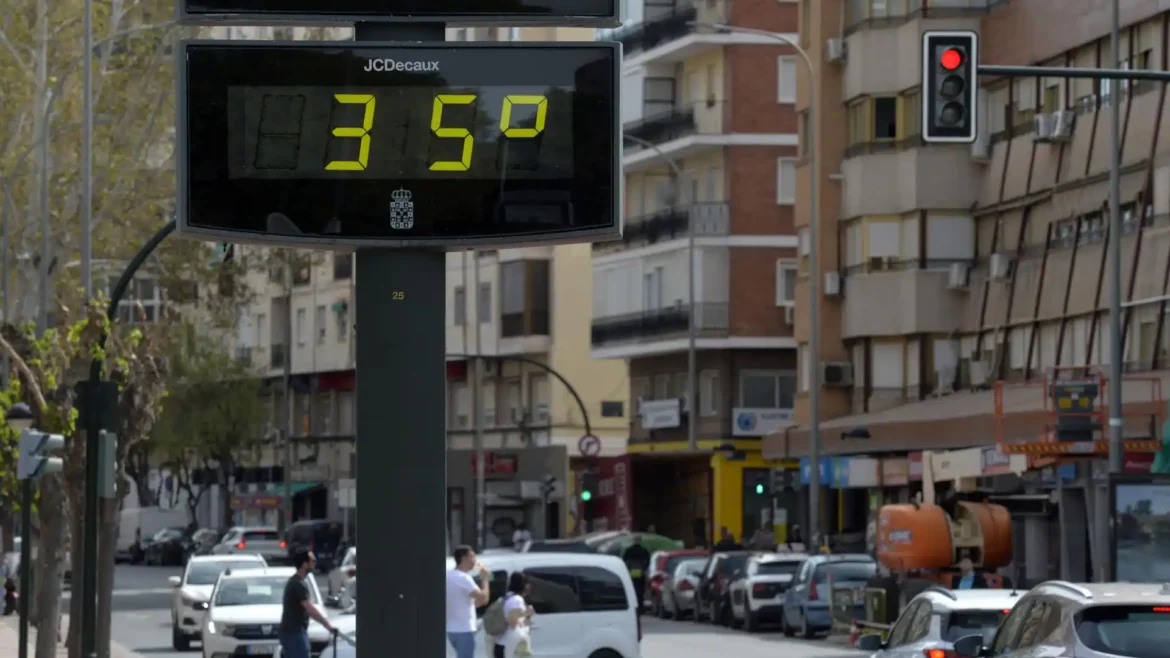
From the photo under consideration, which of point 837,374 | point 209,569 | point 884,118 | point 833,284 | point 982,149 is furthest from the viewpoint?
point 833,284

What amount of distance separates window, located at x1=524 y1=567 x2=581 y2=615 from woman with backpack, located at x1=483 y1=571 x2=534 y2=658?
50.3 inches

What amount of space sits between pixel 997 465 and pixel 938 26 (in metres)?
18.0

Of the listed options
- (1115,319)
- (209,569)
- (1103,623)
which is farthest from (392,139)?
(209,569)

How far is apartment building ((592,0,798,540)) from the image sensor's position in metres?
64.9

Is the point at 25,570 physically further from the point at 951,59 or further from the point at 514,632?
the point at 951,59

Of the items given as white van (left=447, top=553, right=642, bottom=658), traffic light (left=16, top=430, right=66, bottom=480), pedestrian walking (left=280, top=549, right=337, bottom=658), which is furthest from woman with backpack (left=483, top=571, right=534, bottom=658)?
traffic light (left=16, top=430, right=66, bottom=480)

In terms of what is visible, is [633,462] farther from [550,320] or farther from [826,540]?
[826,540]

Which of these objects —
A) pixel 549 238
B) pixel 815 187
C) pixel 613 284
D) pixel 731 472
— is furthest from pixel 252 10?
pixel 613 284

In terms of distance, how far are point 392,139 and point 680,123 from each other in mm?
58920

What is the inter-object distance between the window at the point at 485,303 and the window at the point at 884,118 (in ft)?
89.5

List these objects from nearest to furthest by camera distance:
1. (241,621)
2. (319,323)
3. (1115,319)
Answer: (241,621) < (1115,319) < (319,323)

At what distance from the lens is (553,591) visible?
83.5 ft

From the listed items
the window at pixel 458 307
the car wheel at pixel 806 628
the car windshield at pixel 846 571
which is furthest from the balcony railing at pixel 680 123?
the car wheel at pixel 806 628

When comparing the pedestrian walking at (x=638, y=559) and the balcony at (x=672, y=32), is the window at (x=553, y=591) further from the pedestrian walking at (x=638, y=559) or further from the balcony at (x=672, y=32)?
the balcony at (x=672, y=32)
